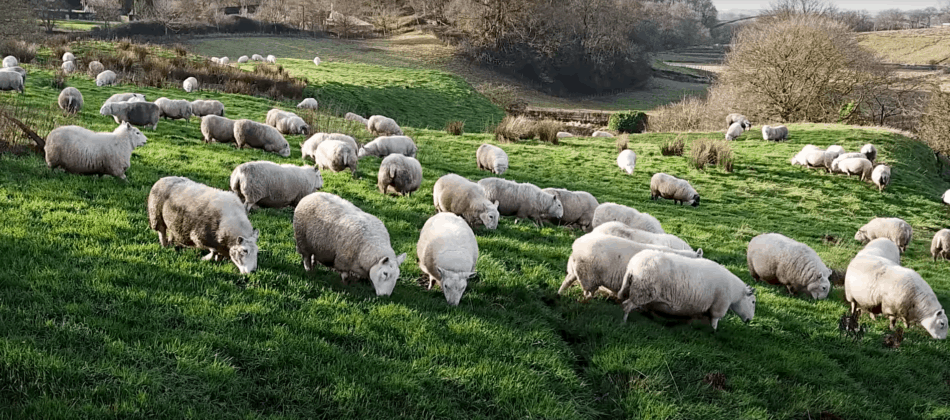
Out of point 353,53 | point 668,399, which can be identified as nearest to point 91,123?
point 668,399

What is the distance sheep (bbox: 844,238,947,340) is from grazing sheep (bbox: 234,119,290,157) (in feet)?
41.6

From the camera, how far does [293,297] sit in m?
6.61

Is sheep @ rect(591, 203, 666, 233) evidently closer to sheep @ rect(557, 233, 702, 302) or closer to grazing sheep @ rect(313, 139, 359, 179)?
sheep @ rect(557, 233, 702, 302)

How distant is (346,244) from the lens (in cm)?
742

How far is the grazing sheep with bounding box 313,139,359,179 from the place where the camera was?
45.0ft

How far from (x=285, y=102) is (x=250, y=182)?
19.9 m

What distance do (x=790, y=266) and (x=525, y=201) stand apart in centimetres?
490

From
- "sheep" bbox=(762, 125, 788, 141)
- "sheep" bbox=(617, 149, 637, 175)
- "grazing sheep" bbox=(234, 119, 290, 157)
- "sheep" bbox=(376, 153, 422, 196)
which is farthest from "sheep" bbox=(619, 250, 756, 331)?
"sheep" bbox=(762, 125, 788, 141)

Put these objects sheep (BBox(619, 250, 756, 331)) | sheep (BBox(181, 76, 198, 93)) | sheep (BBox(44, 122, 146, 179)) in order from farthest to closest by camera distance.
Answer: sheep (BBox(181, 76, 198, 93)) < sheep (BBox(44, 122, 146, 179)) < sheep (BBox(619, 250, 756, 331))

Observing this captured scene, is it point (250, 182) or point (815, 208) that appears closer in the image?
point (250, 182)

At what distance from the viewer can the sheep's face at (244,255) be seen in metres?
6.94

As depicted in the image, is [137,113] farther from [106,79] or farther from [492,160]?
[492,160]

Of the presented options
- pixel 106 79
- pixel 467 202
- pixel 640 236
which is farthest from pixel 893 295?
pixel 106 79

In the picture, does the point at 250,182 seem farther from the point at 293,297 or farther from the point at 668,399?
the point at 668,399
